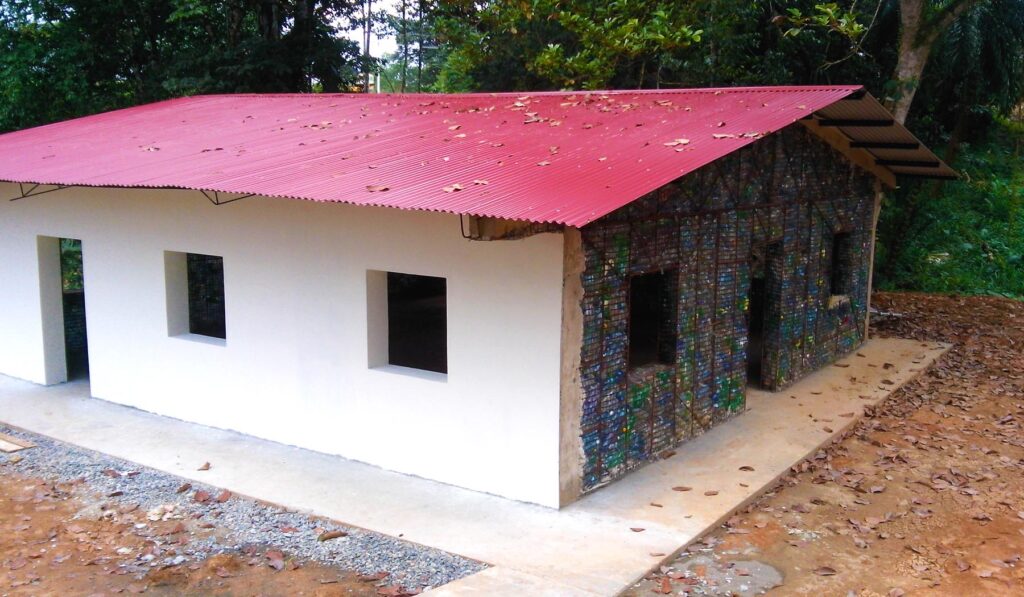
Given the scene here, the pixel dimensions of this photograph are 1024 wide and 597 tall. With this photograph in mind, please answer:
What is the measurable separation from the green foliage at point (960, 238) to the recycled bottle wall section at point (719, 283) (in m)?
6.53

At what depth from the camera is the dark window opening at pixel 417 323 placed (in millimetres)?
12047

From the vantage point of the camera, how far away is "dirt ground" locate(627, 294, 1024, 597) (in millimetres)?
6164

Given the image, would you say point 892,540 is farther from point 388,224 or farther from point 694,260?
point 388,224

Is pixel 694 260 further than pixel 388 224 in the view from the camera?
Yes

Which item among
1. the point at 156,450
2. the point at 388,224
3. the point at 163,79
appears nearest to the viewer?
the point at 388,224

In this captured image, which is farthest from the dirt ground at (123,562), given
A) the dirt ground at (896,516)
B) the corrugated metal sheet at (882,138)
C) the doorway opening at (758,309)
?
the corrugated metal sheet at (882,138)

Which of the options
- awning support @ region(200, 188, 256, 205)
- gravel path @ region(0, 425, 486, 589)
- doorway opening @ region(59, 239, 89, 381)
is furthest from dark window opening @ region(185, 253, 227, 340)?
gravel path @ region(0, 425, 486, 589)

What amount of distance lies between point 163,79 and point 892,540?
1747 cm

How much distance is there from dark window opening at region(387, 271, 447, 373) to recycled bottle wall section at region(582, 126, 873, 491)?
10.1ft

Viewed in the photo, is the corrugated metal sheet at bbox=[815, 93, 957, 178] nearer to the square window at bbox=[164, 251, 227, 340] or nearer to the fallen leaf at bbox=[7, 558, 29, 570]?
the square window at bbox=[164, 251, 227, 340]

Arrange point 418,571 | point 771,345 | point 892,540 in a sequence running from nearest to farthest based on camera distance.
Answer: point 418,571 < point 892,540 < point 771,345

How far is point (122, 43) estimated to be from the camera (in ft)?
64.4

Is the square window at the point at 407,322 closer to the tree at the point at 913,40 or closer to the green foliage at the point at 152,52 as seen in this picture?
the green foliage at the point at 152,52

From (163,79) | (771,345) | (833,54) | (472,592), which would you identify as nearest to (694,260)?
(771,345)
